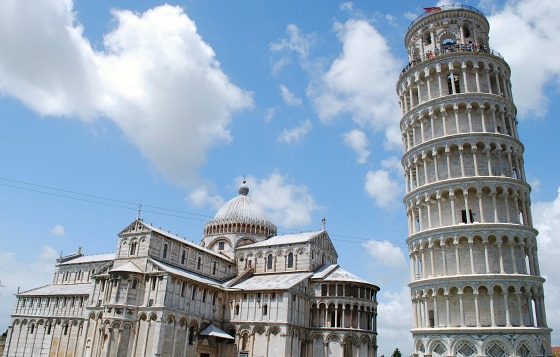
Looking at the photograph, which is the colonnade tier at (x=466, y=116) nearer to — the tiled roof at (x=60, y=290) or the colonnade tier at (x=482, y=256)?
the colonnade tier at (x=482, y=256)

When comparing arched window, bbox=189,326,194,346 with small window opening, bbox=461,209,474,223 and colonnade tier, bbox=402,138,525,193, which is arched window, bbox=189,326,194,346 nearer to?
colonnade tier, bbox=402,138,525,193

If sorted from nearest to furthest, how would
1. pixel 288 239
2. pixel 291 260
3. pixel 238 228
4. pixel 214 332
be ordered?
pixel 214 332 < pixel 291 260 < pixel 288 239 < pixel 238 228

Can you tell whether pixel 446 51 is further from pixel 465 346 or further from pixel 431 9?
pixel 465 346

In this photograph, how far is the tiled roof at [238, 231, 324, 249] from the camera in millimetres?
56031

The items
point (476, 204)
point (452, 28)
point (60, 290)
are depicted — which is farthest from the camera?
point (60, 290)

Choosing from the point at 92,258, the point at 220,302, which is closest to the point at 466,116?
the point at 220,302

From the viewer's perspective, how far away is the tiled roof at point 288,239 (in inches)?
2206

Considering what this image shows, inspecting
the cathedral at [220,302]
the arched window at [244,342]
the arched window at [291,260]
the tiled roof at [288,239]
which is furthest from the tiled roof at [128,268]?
the arched window at [291,260]

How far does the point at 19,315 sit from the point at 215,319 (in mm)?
36566

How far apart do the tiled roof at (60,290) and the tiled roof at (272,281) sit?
23851 millimetres

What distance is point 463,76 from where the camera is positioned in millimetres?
35406

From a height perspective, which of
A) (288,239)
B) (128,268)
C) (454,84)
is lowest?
(128,268)

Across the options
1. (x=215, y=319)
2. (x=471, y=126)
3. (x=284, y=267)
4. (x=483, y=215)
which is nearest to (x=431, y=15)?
(x=471, y=126)

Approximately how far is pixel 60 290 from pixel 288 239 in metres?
35.6
